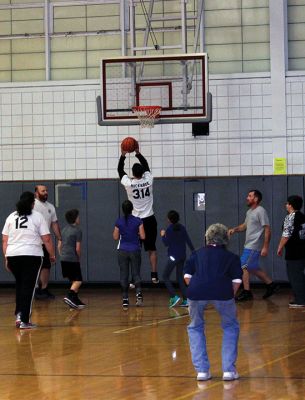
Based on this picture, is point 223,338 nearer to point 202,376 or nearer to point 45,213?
point 202,376

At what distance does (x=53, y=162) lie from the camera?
21.2m

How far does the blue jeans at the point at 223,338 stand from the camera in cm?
955

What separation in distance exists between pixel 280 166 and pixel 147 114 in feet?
10.6

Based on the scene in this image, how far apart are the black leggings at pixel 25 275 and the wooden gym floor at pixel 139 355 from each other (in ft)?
1.36

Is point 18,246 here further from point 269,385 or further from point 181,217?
point 181,217

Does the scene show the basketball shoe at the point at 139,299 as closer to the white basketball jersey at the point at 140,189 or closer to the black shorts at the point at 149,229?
the black shorts at the point at 149,229

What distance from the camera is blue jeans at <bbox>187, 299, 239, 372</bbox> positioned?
376 inches

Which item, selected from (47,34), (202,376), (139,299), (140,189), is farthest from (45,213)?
(202,376)

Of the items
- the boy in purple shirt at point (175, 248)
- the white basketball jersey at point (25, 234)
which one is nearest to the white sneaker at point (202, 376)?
the white basketball jersey at point (25, 234)

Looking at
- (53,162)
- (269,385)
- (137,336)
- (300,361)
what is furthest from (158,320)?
(53,162)

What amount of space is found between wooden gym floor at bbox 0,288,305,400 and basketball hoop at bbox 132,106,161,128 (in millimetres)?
3448

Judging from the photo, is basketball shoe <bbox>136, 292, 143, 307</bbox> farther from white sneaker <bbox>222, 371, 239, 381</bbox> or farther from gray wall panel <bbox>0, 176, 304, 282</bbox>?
white sneaker <bbox>222, 371, 239, 381</bbox>

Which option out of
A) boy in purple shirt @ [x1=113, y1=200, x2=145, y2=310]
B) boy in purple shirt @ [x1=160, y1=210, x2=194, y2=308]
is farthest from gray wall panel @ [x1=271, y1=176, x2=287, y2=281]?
boy in purple shirt @ [x1=113, y1=200, x2=145, y2=310]

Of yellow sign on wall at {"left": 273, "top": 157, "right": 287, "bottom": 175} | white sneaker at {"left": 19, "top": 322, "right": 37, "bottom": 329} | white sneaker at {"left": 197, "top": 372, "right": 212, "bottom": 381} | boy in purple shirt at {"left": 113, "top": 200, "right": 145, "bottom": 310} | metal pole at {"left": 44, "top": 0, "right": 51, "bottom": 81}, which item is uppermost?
metal pole at {"left": 44, "top": 0, "right": 51, "bottom": 81}
